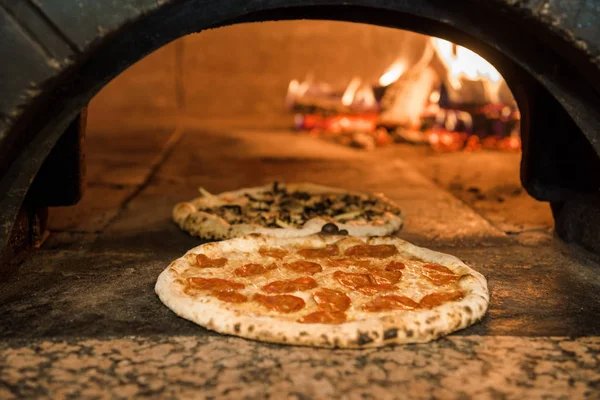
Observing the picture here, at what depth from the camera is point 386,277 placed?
2.93 meters

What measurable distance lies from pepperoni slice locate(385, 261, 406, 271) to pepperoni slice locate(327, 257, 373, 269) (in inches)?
3.3

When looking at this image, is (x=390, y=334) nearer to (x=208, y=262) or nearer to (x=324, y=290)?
(x=324, y=290)

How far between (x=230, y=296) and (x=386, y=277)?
70 cm

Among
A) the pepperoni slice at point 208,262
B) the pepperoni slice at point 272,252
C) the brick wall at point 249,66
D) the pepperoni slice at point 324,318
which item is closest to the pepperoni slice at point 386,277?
the pepperoni slice at point 324,318

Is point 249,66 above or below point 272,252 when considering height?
above

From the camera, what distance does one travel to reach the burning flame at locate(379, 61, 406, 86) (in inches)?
363

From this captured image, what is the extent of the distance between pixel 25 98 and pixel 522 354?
2015mm

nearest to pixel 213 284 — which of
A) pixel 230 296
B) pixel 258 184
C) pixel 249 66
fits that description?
pixel 230 296

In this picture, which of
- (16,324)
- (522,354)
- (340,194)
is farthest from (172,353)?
(340,194)

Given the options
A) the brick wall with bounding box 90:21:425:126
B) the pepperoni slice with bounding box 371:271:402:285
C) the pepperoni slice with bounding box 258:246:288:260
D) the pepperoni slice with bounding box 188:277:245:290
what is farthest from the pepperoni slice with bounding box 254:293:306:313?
the brick wall with bounding box 90:21:425:126

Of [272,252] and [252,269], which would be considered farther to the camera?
[272,252]

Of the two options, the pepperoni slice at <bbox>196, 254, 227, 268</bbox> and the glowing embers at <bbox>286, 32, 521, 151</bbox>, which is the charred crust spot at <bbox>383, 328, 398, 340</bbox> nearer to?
the pepperoni slice at <bbox>196, 254, 227, 268</bbox>

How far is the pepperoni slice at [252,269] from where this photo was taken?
9.69ft

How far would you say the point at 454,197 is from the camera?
5.16 metres
